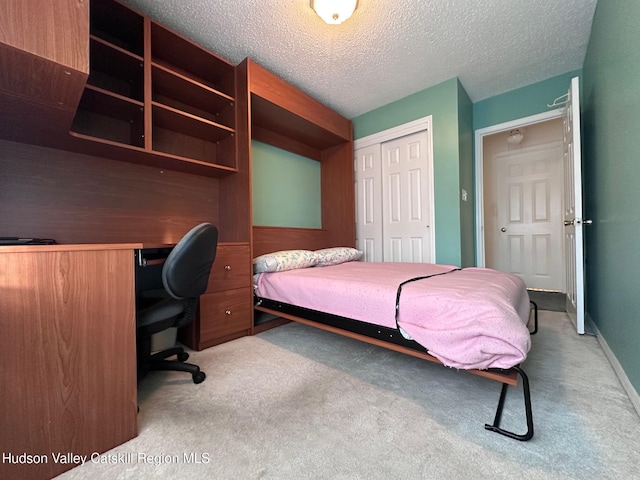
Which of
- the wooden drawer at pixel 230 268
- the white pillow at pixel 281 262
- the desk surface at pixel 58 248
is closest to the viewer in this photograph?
Result: the desk surface at pixel 58 248

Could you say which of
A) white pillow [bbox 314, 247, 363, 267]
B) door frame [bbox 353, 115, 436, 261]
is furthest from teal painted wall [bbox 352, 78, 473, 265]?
white pillow [bbox 314, 247, 363, 267]

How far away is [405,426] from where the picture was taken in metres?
1.08

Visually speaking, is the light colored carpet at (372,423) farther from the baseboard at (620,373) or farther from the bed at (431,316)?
→ the bed at (431,316)

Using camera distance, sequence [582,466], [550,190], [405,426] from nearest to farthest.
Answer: [582,466], [405,426], [550,190]

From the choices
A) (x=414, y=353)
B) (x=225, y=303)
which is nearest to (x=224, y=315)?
(x=225, y=303)

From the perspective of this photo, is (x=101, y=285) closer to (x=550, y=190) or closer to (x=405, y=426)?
(x=405, y=426)

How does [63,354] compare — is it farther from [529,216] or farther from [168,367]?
[529,216]

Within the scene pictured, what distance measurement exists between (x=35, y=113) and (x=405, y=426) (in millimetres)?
2253

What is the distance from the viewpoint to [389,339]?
4.42 feet

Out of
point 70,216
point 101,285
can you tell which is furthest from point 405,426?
point 70,216

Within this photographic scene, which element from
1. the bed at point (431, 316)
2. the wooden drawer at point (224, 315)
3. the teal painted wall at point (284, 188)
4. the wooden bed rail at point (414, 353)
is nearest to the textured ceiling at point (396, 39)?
the teal painted wall at point (284, 188)

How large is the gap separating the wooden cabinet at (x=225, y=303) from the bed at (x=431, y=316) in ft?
0.99

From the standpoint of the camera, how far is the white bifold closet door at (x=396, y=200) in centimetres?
297

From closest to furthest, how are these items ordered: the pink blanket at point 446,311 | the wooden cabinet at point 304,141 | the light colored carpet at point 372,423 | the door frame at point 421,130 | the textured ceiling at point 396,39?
the light colored carpet at point 372,423, the pink blanket at point 446,311, the textured ceiling at point 396,39, the wooden cabinet at point 304,141, the door frame at point 421,130
